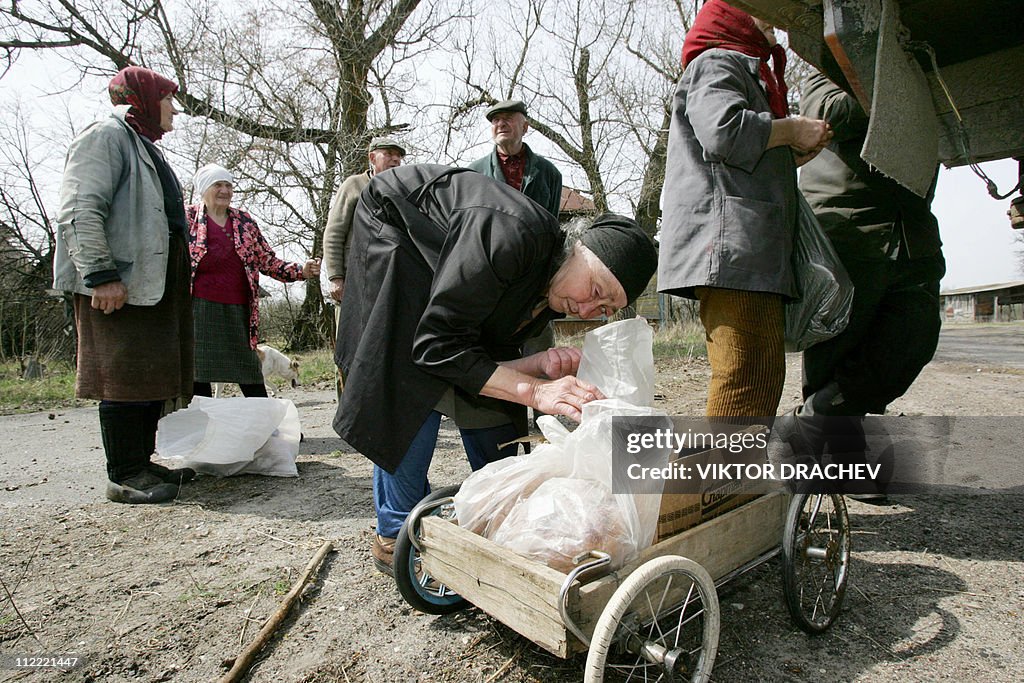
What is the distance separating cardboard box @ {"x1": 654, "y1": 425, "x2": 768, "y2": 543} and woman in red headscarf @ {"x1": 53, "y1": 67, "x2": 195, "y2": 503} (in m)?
2.77

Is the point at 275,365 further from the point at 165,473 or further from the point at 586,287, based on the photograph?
the point at 586,287

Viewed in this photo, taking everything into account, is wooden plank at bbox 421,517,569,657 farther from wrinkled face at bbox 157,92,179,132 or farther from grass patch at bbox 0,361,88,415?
grass patch at bbox 0,361,88,415

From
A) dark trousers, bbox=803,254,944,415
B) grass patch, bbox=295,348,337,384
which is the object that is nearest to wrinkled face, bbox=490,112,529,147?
dark trousers, bbox=803,254,944,415

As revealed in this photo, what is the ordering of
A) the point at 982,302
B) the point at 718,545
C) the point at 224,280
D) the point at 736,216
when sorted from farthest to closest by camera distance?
the point at 982,302 < the point at 224,280 < the point at 736,216 < the point at 718,545

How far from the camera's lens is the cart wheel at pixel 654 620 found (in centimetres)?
134

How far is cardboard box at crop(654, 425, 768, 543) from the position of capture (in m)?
1.66

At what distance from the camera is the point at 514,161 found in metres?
4.61

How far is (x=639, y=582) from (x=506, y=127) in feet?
12.5

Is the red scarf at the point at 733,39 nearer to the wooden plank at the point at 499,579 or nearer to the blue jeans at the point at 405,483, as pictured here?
the blue jeans at the point at 405,483

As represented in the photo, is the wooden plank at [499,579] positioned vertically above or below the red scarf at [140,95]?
below

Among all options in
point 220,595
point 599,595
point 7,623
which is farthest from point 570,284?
point 7,623

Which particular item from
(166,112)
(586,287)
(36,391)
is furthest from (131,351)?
(36,391)

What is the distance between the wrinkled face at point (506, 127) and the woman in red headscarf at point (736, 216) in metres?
2.35

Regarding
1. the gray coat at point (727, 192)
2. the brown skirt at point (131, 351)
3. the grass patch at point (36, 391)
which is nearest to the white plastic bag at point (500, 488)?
the gray coat at point (727, 192)
